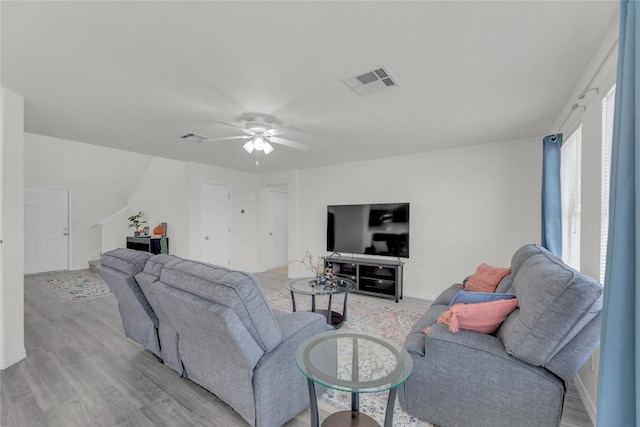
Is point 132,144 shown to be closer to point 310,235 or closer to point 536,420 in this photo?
point 310,235

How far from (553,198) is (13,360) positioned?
17.4ft

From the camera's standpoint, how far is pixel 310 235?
5.86m

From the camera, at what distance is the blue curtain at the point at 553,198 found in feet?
9.17

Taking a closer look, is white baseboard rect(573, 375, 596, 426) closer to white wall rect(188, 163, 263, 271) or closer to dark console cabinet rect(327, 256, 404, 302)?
dark console cabinet rect(327, 256, 404, 302)

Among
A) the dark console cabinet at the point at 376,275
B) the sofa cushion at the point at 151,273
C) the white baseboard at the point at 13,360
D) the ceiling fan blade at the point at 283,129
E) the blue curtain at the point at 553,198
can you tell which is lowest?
the white baseboard at the point at 13,360

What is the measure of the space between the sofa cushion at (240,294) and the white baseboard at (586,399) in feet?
6.92

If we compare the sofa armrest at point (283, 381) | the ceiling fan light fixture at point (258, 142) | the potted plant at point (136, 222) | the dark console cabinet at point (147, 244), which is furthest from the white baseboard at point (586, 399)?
the potted plant at point (136, 222)

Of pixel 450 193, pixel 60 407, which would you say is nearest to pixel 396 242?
pixel 450 193

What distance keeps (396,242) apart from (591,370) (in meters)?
2.80

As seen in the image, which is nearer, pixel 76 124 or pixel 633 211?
pixel 633 211

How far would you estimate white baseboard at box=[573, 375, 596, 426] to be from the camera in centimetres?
182

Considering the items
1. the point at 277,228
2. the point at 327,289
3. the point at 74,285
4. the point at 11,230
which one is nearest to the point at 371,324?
the point at 327,289

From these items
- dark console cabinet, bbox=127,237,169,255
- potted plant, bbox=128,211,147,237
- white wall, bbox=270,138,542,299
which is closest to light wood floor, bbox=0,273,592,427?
white wall, bbox=270,138,542,299

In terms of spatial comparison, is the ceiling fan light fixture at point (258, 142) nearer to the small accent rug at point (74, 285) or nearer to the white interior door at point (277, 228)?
the white interior door at point (277, 228)
